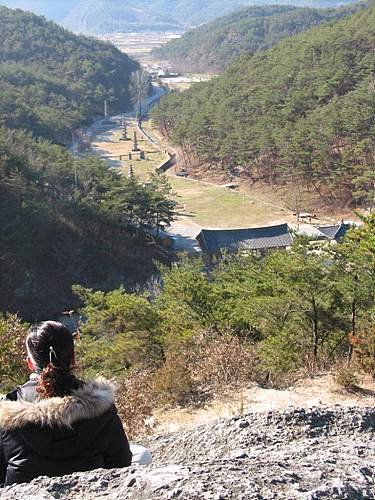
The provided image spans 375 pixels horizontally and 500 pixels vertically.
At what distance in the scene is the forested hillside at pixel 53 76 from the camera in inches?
→ 1885

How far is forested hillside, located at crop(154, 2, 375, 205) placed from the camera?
31609 millimetres

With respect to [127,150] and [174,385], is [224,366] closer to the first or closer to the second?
[174,385]

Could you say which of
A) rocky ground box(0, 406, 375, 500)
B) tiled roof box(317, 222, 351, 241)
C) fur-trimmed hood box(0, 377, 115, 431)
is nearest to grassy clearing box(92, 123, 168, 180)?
tiled roof box(317, 222, 351, 241)

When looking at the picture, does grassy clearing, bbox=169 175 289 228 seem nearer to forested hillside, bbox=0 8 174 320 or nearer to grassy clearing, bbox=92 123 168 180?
forested hillside, bbox=0 8 174 320

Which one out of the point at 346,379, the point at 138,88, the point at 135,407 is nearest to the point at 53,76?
the point at 138,88

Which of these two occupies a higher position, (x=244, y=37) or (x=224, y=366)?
(x=244, y=37)

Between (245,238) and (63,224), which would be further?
(245,238)

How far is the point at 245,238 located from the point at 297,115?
53.0ft

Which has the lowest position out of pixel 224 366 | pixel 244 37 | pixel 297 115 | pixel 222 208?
pixel 222 208

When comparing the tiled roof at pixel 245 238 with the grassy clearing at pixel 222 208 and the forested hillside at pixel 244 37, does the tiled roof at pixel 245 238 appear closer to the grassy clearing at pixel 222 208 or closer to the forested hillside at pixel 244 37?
the grassy clearing at pixel 222 208

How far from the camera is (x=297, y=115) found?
38.6 meters

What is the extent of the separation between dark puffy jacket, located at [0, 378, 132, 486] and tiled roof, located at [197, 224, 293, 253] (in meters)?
23.4

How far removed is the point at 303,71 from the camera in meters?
42.7

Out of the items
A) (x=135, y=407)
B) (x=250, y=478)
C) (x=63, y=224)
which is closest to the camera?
(x=250, y=478)
